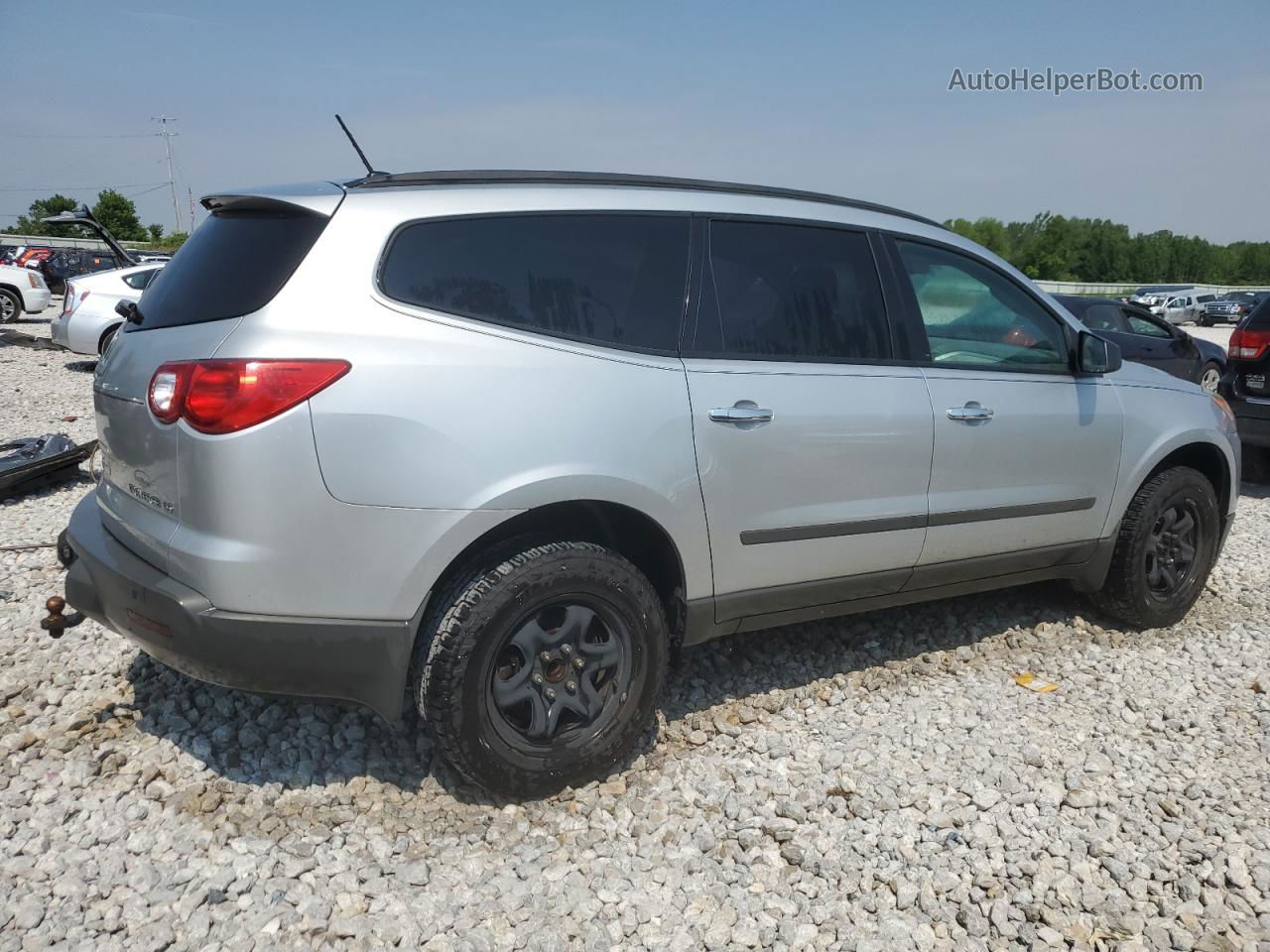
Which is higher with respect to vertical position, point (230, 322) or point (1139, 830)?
point (230, 322)

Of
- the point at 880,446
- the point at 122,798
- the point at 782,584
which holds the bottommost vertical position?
the point at 122,798

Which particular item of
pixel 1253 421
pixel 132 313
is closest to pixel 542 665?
pixel 132 313

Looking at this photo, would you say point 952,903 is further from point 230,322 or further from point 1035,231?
Answer: point 1035,231

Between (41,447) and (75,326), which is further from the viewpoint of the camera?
(75,326)

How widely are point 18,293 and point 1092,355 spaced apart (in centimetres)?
2107

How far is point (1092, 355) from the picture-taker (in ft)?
13.9

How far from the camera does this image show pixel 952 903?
8.93ft

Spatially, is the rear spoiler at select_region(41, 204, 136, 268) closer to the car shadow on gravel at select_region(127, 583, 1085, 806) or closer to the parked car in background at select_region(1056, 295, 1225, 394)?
the car shadow on gravel at select_region(127, 583, 1085, 806)

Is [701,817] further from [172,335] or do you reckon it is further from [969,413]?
[172,335]

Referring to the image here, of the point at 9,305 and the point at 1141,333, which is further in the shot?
the point at 9,305

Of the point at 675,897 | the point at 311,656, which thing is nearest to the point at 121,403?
the point at 311,656

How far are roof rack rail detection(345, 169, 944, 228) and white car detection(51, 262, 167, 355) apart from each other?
11403mm

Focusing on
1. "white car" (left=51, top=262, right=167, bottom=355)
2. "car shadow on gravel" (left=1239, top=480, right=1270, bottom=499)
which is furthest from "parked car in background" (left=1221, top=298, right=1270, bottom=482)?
"white car" (left=51, top=262, right=167, bottom=355)

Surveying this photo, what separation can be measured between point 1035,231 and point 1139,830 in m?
126
